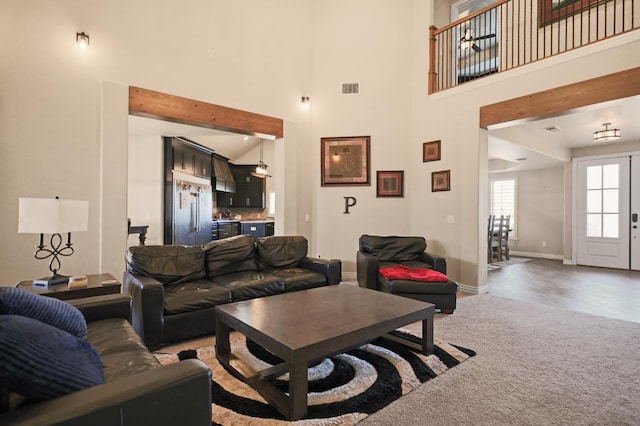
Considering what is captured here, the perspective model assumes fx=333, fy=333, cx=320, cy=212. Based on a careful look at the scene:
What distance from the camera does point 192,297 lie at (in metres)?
2.88

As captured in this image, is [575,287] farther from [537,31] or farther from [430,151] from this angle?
[537,31]

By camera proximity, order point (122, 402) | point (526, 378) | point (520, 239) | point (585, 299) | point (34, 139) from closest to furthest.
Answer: point (122, 402) < point (526, 378) < point (34, 139) < point (585, 299) < point (520, 239)

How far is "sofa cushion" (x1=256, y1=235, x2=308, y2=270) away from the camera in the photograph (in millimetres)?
4016

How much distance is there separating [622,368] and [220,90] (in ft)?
17.5

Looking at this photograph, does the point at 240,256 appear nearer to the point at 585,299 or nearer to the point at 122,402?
the point at 122,402

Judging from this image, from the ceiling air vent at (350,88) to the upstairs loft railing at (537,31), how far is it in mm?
1227

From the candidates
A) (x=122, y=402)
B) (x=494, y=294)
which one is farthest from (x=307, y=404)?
(x=494, y=294)

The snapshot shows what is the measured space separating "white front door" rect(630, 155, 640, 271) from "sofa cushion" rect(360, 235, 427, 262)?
17.3 feet

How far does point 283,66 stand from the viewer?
5633mm

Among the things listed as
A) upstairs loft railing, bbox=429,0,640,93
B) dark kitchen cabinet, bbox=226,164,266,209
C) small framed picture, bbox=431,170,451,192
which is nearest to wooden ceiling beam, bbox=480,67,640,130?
upstairs loft railing, bbox=429,0,640,93

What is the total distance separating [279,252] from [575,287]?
4.65 metres

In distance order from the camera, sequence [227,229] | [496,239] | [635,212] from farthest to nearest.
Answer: [227,229], [496,239], [635,212]

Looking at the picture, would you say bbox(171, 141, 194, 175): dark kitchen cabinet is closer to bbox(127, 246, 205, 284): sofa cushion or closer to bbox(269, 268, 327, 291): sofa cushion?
bbox(127, 246, 205, 284): sofa cushion

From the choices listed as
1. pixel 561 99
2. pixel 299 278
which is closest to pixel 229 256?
pixel 299 278
